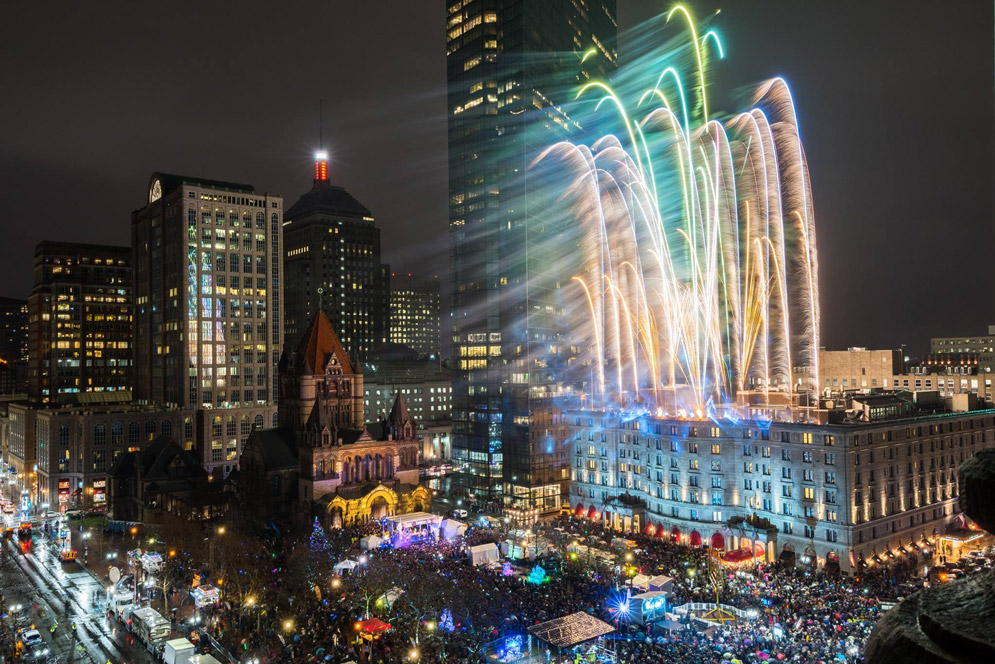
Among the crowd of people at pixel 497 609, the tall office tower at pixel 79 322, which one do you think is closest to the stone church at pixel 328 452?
the crowd of people at pixel 497 609

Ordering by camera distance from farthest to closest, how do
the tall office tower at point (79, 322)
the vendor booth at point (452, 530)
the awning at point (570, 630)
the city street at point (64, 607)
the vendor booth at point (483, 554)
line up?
the tall office tower at point (79, 322) → the vendor booth at point (452, 530) → the vendor booth at point (483, 554) → the city street at point (64, 607) → the awning at point (570, 630)

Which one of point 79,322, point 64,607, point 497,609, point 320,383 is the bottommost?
point 64,607

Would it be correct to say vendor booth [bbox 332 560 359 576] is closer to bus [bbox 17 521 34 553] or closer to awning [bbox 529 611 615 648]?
awning [bbox 529 611 615 648]

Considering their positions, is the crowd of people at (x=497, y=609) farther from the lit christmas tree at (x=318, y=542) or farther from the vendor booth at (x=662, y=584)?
the vendor booth at (x=662, y=584)

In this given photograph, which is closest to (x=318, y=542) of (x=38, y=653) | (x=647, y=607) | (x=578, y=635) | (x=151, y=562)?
(x=151, y=562)

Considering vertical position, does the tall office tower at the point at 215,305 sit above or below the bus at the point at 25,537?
above

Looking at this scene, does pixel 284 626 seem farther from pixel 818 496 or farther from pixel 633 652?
pixel 818 496

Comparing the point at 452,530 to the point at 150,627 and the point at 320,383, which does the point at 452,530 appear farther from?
the point at 320,383

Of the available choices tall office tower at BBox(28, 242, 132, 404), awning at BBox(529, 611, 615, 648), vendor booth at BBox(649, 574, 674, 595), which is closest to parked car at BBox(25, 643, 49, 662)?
awning at BBox(529, 611, 615, 648)
